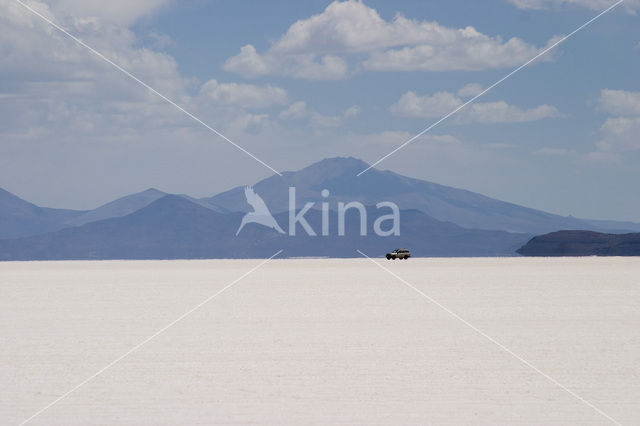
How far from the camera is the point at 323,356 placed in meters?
16.6

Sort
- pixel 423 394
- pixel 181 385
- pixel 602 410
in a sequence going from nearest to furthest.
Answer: pixel 602 410 → pixel 423 394 → pixel 181 385

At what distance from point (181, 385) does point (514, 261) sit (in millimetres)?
47211

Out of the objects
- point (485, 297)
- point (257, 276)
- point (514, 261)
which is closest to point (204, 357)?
point (485, 297)

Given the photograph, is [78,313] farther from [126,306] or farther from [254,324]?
[254,324]

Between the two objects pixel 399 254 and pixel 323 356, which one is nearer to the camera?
pixel 323 356

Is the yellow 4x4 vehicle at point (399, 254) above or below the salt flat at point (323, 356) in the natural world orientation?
above

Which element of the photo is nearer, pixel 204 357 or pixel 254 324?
pixel 204 357

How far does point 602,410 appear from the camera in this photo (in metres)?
12.0

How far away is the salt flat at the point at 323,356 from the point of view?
12.1 metres

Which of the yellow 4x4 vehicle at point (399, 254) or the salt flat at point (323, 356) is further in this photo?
the yellow 4x4 vehicle at point (399, 254)

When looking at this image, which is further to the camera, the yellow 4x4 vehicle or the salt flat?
the yellow 4x4 vehicle

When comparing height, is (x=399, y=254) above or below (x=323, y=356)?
above

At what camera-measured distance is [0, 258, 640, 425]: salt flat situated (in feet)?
39.7

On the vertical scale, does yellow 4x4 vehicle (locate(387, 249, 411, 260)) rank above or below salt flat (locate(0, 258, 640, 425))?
above
